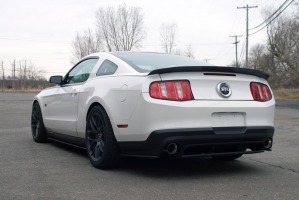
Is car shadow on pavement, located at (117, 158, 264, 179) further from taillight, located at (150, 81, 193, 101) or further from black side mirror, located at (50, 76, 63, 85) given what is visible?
black side mirror, located at (50, 76, 63, 85)

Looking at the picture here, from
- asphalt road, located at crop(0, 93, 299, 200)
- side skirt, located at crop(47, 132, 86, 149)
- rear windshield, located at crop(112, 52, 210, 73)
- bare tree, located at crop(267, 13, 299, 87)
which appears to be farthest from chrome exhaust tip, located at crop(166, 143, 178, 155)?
bare tree, located at crop(267, 13, 299, 87)

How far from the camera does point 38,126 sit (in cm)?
720

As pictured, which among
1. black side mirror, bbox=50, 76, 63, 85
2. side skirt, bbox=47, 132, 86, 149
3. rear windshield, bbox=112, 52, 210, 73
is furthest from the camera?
black side mirror, bbox=50, 76, 63, 85

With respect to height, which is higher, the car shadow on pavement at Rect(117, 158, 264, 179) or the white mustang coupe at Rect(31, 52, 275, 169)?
the white mustang coupe at Rect(31, 52, 275, 169)

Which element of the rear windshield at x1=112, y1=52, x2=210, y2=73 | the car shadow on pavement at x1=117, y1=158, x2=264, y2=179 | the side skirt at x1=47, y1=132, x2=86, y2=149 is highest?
the rear windshield at x1=112, y1=52, x2=210, y2=73

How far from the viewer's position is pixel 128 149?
452cm

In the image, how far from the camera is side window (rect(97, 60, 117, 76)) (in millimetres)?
5096

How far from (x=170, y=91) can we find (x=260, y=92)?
1189 mm

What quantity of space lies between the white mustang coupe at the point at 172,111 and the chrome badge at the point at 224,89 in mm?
11

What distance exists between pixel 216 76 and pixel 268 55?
64197 mm

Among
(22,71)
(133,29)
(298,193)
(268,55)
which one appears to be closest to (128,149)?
(298,193)

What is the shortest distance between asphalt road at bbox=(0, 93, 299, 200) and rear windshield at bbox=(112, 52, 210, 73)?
1.24m

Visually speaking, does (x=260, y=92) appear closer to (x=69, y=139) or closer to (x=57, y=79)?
(x=69, y=139)

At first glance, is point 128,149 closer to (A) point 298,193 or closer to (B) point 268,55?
(A) point 298,193
